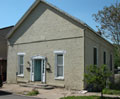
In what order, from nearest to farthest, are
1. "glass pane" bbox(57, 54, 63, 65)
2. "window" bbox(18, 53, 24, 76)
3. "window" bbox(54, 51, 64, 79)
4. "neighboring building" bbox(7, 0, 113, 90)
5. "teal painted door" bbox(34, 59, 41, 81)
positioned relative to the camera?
"neighboring building" bbox(7, 0, 113, 90)
"window" bbox(54, 51, 64, 79)
"glass pane" bbox(57, 54, 63, 65)
"teal painted door" bbox(34, 59, 41, 81)
"window" bbox(18, 53, 24, 76)

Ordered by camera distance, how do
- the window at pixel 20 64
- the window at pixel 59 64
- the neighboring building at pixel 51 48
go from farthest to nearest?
the window at pixel 20 64
the window at pixel 59 64
the neighboring building at pixel 51 48

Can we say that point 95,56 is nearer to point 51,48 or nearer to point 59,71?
point 59,71

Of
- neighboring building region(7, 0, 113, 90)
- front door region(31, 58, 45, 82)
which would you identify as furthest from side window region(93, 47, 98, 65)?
front door region(31, 58, 45, 82)

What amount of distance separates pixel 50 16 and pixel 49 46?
2754 millimetres

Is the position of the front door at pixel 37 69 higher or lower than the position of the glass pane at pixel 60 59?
lower

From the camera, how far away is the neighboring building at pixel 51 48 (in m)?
12.4

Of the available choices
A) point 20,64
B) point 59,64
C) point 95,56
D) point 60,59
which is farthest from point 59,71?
point 20,64

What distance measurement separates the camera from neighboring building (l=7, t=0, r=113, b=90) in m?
12.4

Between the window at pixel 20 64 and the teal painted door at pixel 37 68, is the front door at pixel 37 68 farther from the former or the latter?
the window at pixel 20 64

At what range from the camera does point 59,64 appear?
13.5 metres

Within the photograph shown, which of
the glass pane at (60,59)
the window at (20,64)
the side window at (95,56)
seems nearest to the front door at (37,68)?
the window at (20,64)

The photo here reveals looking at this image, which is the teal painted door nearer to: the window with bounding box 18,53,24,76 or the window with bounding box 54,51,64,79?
the window with bounding box 18,53,24,76

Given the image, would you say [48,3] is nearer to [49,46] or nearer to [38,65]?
[49,46]

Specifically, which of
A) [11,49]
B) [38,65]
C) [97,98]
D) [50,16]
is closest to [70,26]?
[50,16]
